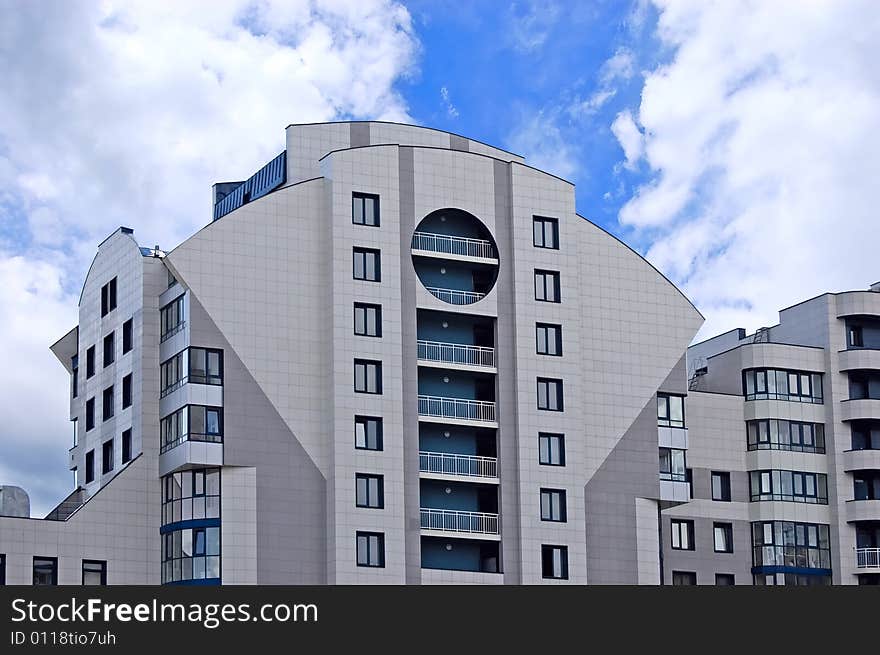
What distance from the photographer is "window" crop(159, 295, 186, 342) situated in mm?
82137

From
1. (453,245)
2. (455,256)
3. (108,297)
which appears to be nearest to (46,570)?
(108,297)

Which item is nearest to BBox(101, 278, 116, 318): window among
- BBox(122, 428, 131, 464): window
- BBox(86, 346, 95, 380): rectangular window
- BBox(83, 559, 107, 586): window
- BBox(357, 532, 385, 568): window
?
BBox(86, 346, 95, 380): rectangular window

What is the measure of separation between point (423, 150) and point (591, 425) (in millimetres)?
16185

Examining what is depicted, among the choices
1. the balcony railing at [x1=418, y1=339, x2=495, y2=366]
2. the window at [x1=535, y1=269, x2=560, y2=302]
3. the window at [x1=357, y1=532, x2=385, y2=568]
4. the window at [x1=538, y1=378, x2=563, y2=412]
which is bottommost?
the window at [x1=357, y1=532, x2=385, y2=568]

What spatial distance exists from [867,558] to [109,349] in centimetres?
4313

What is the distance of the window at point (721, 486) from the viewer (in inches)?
3775

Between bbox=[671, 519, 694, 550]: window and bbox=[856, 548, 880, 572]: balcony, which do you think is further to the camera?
bbox=[856, 548, 880, 572]: balcony

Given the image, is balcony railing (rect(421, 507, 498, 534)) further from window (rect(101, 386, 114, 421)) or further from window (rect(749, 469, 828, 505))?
window (rect(749, 469, 828, 505))

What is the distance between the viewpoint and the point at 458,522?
83750mm

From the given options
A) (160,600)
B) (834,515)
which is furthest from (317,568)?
(160,600)

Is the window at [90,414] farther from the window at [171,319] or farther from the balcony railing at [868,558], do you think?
the balcony railing at [868,558]

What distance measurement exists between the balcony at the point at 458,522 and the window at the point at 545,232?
46.2 ft

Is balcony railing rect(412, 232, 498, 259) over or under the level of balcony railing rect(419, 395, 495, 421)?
over

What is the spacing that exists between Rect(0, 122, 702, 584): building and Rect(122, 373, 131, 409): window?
0.10 metres
